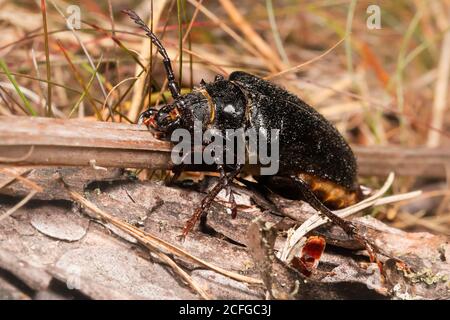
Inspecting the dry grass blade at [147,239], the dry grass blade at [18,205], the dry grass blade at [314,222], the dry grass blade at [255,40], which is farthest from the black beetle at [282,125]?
the dry grass blade at [255,40]

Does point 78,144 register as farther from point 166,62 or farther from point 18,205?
point 166,62

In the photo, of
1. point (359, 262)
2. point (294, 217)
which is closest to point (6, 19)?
point (294, 217)

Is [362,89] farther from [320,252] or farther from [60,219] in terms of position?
[60,219]

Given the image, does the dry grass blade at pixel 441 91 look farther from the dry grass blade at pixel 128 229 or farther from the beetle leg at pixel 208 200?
the dry grass blade at pixel 128 229

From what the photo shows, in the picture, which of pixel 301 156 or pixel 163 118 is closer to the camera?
pixel 163 118

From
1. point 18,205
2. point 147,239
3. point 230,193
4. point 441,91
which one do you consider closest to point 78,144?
point 18,205
